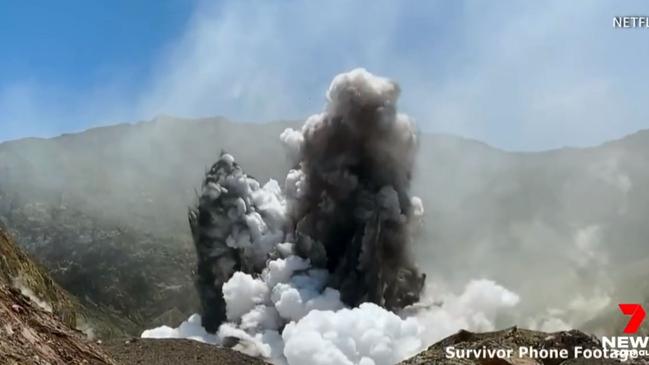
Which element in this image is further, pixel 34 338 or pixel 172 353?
pixel 172 353

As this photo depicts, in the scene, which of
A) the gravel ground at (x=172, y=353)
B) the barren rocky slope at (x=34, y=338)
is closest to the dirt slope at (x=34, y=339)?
the barren rocky slope at (x=34, y=338)

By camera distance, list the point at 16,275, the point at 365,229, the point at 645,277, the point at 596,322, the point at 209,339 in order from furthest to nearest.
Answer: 1. the point at 645,277
2. the point at 596,322
3. the point at 209,339
4. the point at 365,229
5. the point at 16,275

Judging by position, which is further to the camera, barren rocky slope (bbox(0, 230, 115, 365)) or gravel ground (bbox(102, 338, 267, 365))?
gravel ground (bbox(102, 338, 267, 365))

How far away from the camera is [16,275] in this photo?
2314 cm

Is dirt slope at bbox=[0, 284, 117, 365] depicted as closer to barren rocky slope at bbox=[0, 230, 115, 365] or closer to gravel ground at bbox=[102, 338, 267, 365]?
barren rocky slope at bbox=[0, 230, 115, 365]

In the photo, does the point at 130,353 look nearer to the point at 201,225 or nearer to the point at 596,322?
the point at 201,225

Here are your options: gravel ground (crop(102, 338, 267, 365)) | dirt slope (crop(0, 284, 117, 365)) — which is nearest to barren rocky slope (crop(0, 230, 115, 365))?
dirt slope (crop(0, 284, 117, 365))

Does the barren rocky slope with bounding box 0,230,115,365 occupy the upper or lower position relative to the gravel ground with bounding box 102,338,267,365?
lower

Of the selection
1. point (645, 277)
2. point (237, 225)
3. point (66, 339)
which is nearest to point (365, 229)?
point (237, 225)

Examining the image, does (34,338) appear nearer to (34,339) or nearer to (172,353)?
(34,339)

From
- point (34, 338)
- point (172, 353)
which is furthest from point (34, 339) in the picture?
point (172, 353)

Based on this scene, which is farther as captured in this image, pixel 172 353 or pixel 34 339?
pixel 172 353

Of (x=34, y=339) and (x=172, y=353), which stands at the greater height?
(x=172, y=353)

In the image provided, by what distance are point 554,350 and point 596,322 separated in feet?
476
